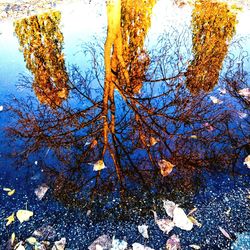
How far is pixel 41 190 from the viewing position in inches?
83.2

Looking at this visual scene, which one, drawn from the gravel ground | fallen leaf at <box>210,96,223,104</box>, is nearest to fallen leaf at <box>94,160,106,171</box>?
the gravel ground

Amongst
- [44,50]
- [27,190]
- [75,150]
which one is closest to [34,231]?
[27,190]

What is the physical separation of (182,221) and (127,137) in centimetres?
98

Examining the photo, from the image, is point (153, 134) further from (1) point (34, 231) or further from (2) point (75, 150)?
(1) point (34, 231)

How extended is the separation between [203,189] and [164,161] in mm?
397

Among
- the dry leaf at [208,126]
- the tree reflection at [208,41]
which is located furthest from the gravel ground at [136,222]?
the tree reflection at [208,41]

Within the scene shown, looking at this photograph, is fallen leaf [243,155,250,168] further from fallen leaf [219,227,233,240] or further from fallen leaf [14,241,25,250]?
fallen leaf [14,241,25,250]

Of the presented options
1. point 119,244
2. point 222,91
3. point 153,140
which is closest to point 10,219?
point 119,244

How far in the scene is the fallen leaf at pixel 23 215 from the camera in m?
1.90

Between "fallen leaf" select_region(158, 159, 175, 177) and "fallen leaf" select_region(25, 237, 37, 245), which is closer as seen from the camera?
"fallen leaf" select_region(25, 237, 37, 245)

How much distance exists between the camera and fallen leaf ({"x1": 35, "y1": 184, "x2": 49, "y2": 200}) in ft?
6.81

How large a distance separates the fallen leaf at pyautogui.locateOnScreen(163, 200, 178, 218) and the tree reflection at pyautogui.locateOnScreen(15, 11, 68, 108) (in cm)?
170

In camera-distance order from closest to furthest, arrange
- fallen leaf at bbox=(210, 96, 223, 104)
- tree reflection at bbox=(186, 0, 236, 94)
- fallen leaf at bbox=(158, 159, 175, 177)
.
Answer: fallen leaf at bbox=(158, 159, 175, 177), fallen leaf at bbox=(210, 96, 223, 104), tree reflection at bbox=(186, 0, 236, 94)

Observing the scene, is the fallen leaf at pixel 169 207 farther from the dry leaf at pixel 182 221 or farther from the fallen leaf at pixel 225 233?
the fallen leaf at pixel 225 233
